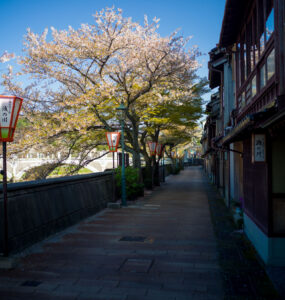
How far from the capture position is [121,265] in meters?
6.43

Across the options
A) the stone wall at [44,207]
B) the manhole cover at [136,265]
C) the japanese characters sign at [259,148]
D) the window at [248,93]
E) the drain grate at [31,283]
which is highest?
the window at [248,93]

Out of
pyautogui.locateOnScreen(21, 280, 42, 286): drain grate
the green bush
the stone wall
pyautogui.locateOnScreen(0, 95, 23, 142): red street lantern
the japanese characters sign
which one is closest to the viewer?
pyautogui.locateOnScreen(21, 280, 42, 286): drain grate

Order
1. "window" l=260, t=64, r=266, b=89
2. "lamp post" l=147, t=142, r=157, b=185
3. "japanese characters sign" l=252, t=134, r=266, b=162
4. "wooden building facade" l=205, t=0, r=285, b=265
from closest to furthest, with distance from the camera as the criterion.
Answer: "wooden building facade" l=205, t=0, r=285, b=265
"japanese characters sign" l=252, t=134, r=266, b=162
"window" l=260, t=64, r=266, b=89
"lamp post" l=147, t=142, r=157, b=185

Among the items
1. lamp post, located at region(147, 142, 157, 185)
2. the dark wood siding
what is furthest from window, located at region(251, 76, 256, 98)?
lamp post, located at region(147, 142, 157, 185)

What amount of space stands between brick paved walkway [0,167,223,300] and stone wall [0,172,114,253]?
1.13 ft

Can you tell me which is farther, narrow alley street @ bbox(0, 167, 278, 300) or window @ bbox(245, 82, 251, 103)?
window @ bbox(245, 82, 251, 103)

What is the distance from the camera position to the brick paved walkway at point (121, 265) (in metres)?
5.09

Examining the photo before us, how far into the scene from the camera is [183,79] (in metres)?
19.4

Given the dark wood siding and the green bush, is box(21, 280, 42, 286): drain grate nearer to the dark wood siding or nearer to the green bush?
the dark wood siding

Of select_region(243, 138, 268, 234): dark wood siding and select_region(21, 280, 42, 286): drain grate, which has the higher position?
select_region(243, 138, 268, 234): dark wood siding

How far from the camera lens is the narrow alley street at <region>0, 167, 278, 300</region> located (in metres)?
5.09

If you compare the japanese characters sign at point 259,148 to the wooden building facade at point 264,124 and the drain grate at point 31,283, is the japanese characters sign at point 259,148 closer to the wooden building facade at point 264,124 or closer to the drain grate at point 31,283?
the wooden building facade at point 264,124

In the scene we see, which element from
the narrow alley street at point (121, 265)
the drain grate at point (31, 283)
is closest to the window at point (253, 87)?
the narrow alley street at point (121, 265)

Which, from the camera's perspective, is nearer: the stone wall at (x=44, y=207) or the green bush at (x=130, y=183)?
the stone wall at (x=44, y=207)
